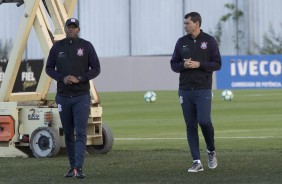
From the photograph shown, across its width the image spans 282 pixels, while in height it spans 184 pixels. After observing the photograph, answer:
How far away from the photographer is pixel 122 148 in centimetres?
1747

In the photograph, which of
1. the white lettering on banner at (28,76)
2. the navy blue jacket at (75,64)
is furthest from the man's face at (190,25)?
the white lettering on banner at (28,76)

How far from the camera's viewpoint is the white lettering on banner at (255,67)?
141 ft

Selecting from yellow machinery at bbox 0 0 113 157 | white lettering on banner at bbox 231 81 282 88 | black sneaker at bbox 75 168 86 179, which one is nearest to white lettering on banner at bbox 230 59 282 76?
white lettering on banner at bbox 231 81 282 88

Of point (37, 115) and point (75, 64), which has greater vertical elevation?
point (75, 64)

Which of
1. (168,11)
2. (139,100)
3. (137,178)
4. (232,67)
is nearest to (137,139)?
(137,178)

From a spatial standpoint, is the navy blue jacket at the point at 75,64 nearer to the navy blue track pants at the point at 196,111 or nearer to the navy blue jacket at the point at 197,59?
the navy blue jacket at the point at 197,59

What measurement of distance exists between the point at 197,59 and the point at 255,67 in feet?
101

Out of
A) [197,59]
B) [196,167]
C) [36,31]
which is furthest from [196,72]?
[36,31]

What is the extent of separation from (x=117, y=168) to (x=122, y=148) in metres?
3.93

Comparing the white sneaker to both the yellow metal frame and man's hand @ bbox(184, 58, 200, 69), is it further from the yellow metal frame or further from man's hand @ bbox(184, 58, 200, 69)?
the yellow metal frame

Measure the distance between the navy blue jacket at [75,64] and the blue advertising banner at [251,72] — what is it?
30.7 metres

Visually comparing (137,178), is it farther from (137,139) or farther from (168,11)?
(168,11)

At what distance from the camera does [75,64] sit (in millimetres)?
12602

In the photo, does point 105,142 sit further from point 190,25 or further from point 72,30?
point 72,30
